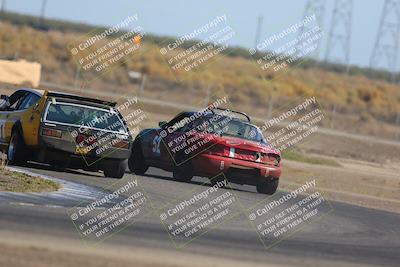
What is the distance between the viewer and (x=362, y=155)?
4231 cm

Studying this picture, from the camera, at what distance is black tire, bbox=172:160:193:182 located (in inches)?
827

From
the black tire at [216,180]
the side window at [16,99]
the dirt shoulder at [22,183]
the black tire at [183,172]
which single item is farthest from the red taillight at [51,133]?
the black tire at [216,180]

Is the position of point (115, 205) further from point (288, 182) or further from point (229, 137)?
point (288, 182)

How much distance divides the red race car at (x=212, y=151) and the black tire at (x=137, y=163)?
2cm

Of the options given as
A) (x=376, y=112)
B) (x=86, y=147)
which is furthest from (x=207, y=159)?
(x=376, y=112)

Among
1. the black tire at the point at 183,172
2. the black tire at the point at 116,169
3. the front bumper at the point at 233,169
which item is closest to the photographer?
the black tire at the point at 116,169

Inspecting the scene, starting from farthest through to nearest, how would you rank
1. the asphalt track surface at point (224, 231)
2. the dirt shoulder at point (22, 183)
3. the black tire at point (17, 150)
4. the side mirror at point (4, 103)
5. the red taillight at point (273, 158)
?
the red taillight at point (273, 158), the side mirror at point (4, 103), the black tire at point (17, 150), the dirt shoulder at point (22, 183), the asphalt track surface at point (224, 231)

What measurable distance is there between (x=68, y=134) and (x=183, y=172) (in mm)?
2892

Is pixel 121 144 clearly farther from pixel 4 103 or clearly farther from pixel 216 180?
pixel 216 180

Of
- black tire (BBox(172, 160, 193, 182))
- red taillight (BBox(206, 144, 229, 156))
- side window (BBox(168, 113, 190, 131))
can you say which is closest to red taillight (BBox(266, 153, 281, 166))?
red taillight (BBox(206, 144, 229, 156))

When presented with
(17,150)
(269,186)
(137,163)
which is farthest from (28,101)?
(269,186)

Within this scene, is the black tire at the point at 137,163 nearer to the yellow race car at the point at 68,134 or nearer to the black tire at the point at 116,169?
the yellow race car at the point at 68,134

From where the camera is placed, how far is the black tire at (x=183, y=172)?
21.0 metres

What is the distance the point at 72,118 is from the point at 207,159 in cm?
267
